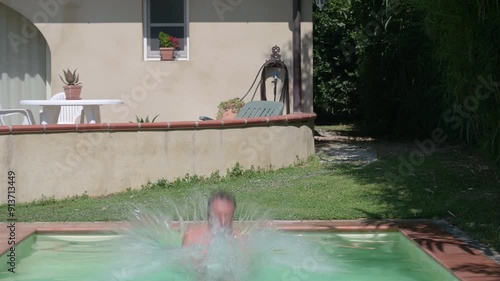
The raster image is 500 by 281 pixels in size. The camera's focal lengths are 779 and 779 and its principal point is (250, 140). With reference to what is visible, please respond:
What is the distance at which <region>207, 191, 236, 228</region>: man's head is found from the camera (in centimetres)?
587

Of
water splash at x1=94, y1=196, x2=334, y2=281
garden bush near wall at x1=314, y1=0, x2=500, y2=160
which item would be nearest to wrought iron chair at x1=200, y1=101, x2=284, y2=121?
garden bush near wall at x1=314, y1=0, x2=500, y2=160

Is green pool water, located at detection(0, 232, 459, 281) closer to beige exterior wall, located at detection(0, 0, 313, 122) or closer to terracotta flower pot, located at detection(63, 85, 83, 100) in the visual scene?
terracotta flower pot, located at detection(63, 85, 83, 100)

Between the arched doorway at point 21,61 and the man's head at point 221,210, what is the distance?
800cm

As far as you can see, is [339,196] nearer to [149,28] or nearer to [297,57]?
[297,57]

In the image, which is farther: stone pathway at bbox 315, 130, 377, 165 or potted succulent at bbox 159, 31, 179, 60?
potted succulent at bbox 159, 31, 179, 60

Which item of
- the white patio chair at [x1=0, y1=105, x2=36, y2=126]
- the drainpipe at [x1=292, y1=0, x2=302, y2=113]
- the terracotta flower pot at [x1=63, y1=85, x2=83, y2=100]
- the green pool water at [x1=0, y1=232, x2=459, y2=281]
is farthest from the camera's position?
the drainpipe at [x1=292, y1=0, x2=302, y2=113]

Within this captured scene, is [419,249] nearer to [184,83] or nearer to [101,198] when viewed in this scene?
[101,198]

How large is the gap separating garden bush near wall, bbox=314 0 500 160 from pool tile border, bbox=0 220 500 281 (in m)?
1.16

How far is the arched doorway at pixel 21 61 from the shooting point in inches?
516

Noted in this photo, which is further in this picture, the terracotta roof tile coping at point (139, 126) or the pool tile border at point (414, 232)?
the terracotta roof tile coping at point (139, 126)

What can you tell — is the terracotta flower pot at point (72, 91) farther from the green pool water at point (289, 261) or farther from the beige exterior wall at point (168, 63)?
the green pool water at point (289, 261)

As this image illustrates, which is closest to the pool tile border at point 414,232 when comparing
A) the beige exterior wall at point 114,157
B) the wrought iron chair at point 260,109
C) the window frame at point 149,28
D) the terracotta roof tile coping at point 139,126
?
the beige exterior wall at point 114,157

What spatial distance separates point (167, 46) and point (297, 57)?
2.16 meters

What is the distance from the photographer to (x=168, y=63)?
42.5ft
